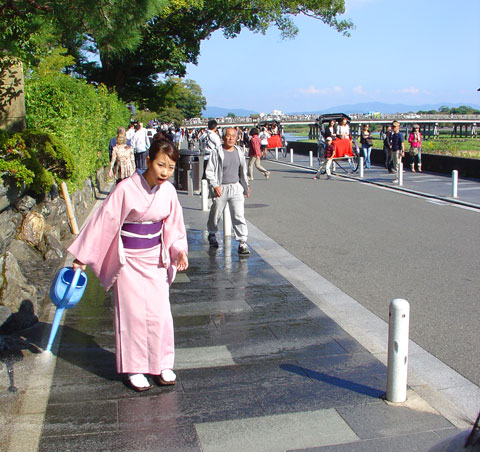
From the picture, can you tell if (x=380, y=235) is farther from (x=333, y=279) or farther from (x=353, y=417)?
(x=353, y=417)

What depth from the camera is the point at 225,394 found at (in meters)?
4.34

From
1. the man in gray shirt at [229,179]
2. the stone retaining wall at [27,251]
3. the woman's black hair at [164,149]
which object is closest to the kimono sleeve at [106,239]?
the woman's black hair at [164,149]

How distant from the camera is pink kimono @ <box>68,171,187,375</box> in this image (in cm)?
432

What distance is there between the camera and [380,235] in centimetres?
1108

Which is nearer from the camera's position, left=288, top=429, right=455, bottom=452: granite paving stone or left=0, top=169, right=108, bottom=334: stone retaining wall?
left=288, top=429, right=455, bottom=452: granite paving stone

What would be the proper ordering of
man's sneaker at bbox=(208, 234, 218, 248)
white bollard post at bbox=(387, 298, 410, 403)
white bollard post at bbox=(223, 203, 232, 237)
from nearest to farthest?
white bollard post at bbox=(387, 298, 410, 403)
man's sneaker at bbox=(208, 234, 218, 248)
white bollard post at bbox=(223, 203, 232, 237)

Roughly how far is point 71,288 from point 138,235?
66 centimetres

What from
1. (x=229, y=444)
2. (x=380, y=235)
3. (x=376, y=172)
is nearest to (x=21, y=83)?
(x=380, y=235)

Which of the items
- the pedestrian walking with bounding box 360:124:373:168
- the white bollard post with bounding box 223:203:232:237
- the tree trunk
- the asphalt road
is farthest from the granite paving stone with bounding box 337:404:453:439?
the pedestrian walking with bounding box 360:124:373:168

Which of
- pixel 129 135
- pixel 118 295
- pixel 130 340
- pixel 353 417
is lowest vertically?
pixel 353 417

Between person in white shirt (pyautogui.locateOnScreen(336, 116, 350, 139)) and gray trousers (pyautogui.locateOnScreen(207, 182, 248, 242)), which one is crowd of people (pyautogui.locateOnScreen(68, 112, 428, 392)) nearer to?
gray trousers (pyautogui.locateOnScreen(207, 182, 248, 242))

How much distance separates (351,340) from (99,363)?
222cm

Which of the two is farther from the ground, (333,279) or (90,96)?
(90,96)

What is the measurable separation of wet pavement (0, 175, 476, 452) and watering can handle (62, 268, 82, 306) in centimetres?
58
